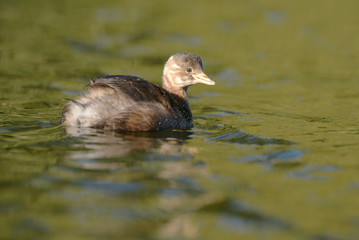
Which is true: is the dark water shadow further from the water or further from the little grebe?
the little grebe

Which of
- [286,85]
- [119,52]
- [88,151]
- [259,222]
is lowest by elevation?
[259,222]

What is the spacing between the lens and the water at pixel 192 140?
5.11 m

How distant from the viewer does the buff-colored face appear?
8946mm

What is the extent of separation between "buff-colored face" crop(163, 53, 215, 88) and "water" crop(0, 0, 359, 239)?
595 millimetres

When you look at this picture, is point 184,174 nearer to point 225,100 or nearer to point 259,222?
point 259,222

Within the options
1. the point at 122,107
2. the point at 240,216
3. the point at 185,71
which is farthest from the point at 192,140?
the point at 240,216

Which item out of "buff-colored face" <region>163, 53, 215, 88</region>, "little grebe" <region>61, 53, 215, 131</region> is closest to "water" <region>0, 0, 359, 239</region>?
"little grebe" <region>61, 53, 215, 131</region>

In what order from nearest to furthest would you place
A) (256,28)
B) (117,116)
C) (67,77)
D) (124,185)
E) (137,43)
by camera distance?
1. (124,185)
2. (117,116)
3. (67,77)
4. (137,43)
5. (256,28)

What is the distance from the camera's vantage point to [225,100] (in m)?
10.6

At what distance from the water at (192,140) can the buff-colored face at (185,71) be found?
1.95 feet

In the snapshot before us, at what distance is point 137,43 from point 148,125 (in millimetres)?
7114

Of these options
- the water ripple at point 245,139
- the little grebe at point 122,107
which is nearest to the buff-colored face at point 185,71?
the little grebe at point 122,107

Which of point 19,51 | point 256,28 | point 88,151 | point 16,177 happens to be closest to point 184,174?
point 88,151

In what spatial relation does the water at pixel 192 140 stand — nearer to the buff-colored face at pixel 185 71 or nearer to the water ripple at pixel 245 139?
the water ripple at pixel 245 139
